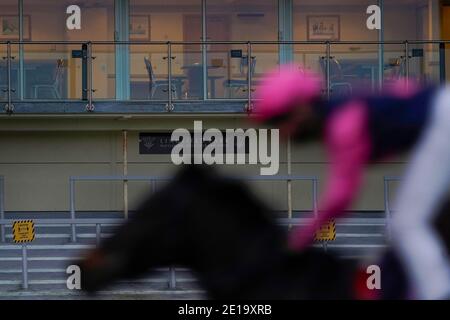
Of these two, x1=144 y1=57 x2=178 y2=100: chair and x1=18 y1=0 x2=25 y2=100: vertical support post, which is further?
x1=18 y1=0 x2=25 y2=100: vertical support post

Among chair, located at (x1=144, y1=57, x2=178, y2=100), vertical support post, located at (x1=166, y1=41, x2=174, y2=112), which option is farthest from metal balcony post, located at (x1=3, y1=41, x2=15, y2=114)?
vertical support post, located at (x1=166, y1=41, x2=174, y2=112)

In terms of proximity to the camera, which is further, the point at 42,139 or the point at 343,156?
the point at 42,139

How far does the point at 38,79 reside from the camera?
47.1ft

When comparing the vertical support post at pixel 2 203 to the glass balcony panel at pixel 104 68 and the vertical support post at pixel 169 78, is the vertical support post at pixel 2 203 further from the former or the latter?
the vertical support post at pixel 169 78

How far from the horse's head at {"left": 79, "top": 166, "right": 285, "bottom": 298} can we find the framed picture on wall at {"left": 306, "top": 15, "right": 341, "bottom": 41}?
43.6 ft

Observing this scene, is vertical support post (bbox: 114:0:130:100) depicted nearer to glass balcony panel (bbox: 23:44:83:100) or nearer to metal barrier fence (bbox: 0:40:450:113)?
metal barrier fence (bbox: 0:40:450:113)

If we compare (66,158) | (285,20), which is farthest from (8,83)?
(285,20)

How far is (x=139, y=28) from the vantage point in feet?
47.8

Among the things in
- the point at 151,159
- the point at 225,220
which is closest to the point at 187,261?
the point at 225,220

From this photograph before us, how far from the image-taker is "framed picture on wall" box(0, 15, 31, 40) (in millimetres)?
Answer: 14461

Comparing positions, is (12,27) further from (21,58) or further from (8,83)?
(8,83)

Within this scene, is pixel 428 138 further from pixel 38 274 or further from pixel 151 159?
pixel 151 159

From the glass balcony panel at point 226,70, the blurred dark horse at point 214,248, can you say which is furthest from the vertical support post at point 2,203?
the blurred dark horse at point 214,248

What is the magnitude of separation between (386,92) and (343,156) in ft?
0.37
